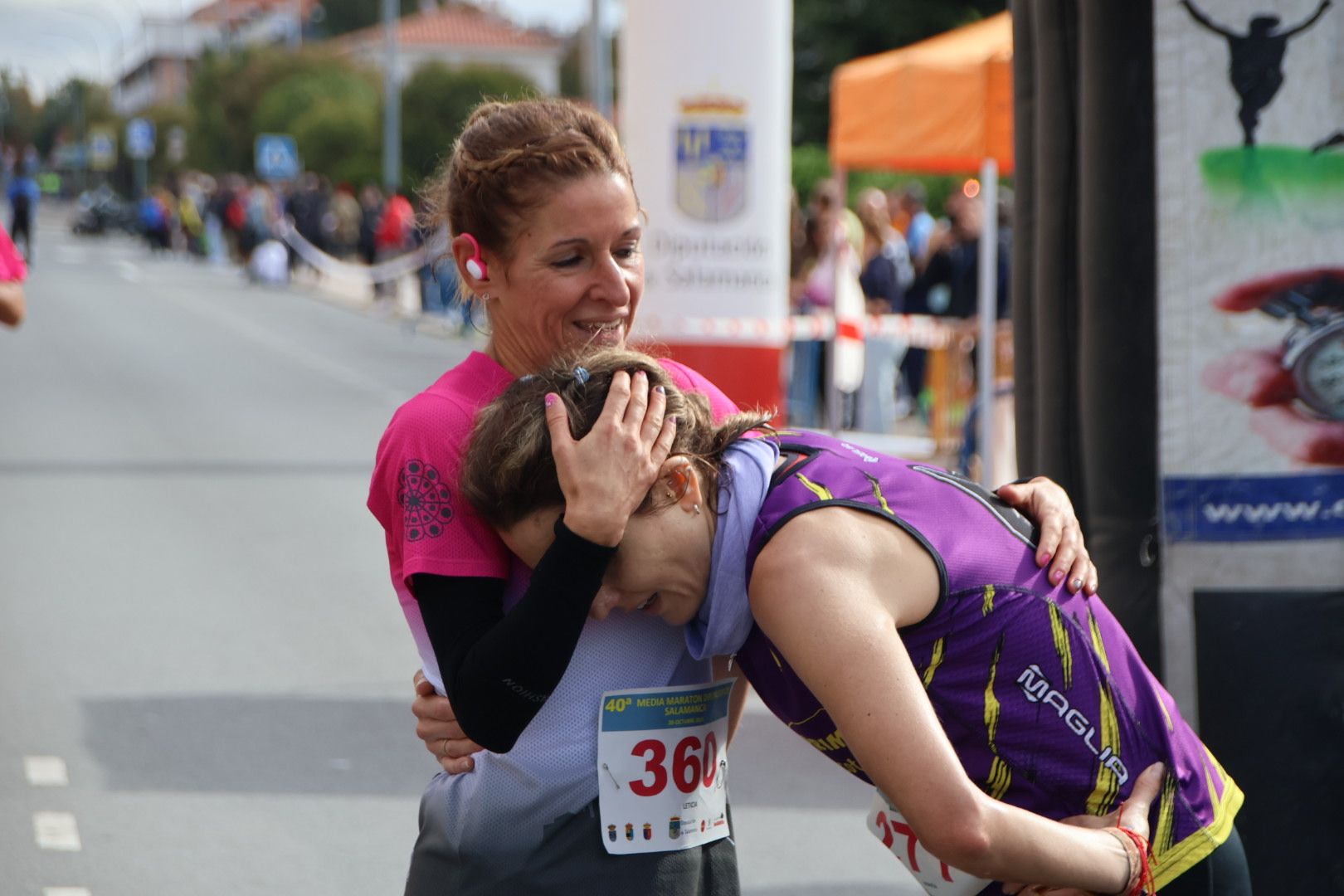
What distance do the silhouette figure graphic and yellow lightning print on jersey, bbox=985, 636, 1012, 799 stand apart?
81.7 inches

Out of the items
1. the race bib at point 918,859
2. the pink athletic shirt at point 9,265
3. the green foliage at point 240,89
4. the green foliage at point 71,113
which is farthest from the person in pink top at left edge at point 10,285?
the green foliage at point 71,113

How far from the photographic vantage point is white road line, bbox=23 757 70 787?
17.9 feet

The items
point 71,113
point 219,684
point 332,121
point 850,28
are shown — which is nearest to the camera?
point 219,684

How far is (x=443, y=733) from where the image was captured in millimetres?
2396

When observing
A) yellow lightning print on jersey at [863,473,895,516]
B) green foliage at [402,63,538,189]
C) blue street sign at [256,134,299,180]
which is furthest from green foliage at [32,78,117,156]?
yellow lightning print on jersey at [863,473,895,516]

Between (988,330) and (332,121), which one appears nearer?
(988,330)

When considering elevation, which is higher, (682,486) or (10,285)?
(10,285)

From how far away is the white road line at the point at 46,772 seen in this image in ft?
17.9

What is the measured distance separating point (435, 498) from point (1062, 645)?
79 cm

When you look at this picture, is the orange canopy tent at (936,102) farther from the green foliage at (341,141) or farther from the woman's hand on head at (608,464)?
the green foliage at (341,141)

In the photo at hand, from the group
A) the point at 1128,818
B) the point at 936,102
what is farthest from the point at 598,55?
the point at 1128,818

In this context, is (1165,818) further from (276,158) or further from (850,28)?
(276,158)

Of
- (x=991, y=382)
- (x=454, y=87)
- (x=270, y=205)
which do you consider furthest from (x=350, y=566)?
(x=454, y=87)

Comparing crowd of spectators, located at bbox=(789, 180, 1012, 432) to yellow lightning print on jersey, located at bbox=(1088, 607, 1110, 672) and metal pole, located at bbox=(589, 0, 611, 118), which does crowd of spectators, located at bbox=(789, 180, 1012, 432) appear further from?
yellow lightning print on jersey, located at bbox=(1088, 607, 1110, 672)
